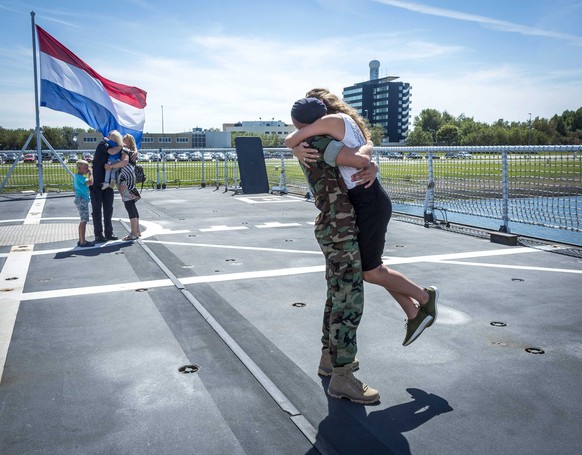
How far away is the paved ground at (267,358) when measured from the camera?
2508 mm

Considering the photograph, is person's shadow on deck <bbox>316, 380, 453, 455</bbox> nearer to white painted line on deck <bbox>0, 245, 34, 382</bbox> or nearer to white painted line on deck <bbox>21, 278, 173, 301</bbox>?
white painted line on deck <bbox>0, 245, 34, 382</bbox>

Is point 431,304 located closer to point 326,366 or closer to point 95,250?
point 326,366

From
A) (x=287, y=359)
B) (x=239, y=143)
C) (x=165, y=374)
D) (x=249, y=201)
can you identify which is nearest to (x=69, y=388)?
(x=165, y=374)

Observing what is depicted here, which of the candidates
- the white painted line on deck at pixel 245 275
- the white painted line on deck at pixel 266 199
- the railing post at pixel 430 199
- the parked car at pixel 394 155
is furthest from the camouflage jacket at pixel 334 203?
the white painted line on deck at pixel 266 199

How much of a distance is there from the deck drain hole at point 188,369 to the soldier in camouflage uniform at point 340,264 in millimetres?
909

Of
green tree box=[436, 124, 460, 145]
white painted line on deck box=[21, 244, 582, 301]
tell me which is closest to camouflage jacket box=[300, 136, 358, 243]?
white painted line on deck box=[21, 244, 582, 301]

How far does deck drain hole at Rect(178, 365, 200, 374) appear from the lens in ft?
10.6

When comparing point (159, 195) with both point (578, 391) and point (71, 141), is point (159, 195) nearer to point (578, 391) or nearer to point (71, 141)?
point (578, 391)

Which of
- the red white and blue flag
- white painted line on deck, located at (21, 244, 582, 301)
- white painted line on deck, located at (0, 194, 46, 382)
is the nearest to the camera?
white painted line on deck, located at (0, 194, 46, 382)

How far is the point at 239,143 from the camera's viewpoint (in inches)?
578

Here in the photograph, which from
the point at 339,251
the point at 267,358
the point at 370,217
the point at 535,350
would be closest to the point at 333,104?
the point at 370,217

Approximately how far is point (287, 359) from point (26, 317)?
95.4 inches

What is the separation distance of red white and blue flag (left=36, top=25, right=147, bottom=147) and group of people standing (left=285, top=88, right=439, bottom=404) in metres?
10.8

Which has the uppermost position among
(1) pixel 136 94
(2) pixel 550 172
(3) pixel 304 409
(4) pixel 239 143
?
(1) pixel 136 94
